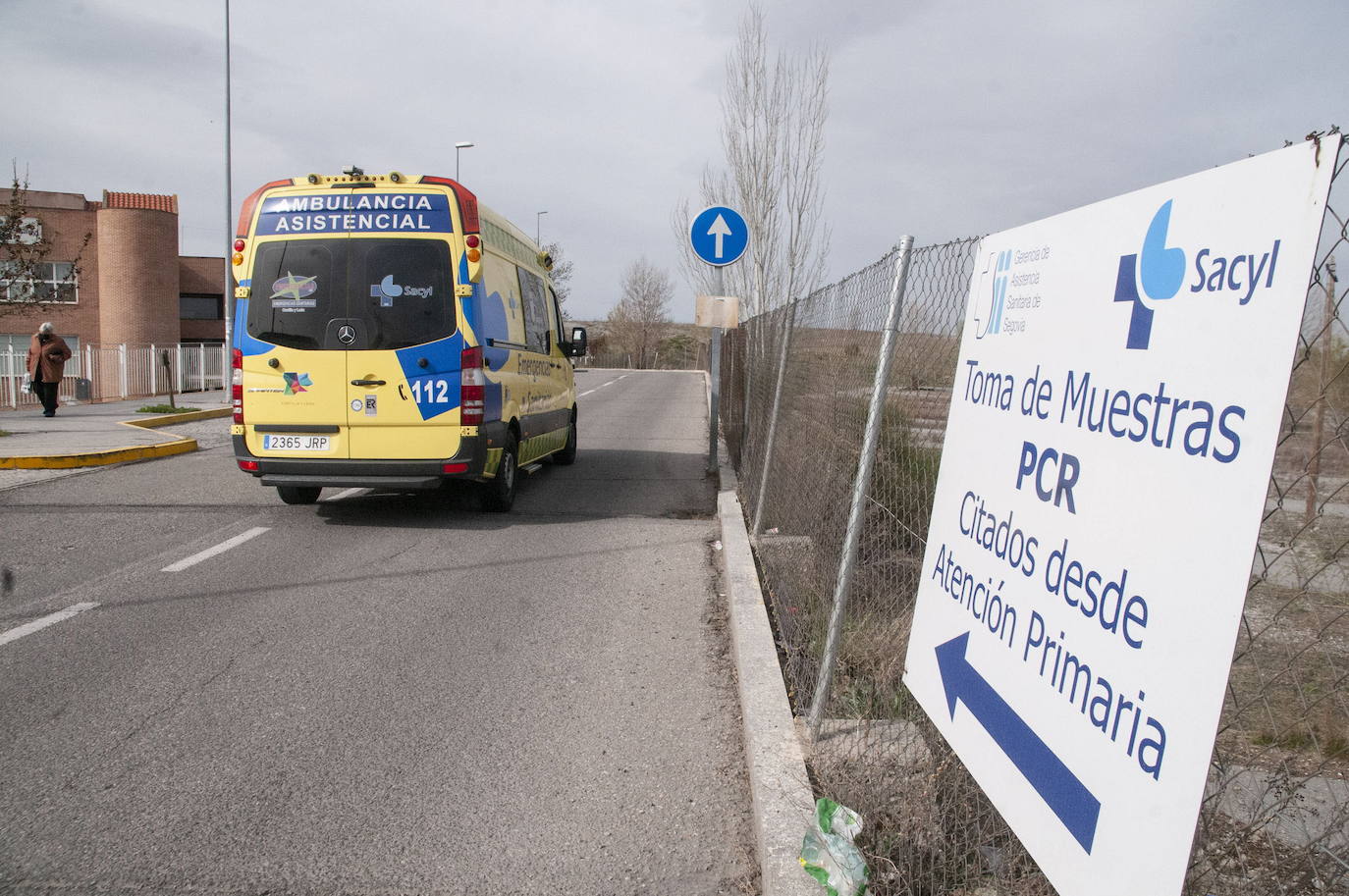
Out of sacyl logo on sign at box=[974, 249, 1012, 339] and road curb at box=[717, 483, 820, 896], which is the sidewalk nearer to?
road curb at box=[717, 483, 820, 896]

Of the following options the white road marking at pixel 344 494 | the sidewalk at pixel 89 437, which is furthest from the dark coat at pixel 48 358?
the white road marking at pixel 344 494

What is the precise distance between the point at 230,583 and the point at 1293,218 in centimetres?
600

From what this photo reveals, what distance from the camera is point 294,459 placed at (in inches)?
295

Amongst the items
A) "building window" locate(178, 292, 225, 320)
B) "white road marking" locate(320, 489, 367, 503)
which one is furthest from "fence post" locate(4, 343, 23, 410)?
"building window" locate(178, 292, 225, 320)

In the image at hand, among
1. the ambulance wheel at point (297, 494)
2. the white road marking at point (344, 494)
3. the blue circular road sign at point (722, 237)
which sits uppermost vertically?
the blue circular road sign at point (722, 237)

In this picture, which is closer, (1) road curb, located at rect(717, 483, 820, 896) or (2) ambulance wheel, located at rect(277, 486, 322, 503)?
(1) road curb, located at rect(717, 483, 820, 896)

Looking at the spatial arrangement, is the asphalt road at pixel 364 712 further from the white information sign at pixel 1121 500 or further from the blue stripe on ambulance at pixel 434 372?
the white information sign at pixel 1121 500

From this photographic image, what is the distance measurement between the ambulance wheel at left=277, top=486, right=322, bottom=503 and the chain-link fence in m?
4.75

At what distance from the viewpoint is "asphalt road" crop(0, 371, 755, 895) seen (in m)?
2.99

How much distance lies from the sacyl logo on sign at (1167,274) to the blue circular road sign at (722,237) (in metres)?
8.33

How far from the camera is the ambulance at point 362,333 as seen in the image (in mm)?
7410

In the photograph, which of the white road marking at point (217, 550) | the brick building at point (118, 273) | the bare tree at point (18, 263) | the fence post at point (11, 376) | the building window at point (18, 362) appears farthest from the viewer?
the brick building at point (118, 273)

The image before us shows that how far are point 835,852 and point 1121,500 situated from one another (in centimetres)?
138

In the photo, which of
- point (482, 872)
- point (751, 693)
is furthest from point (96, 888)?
point (751, 693)
